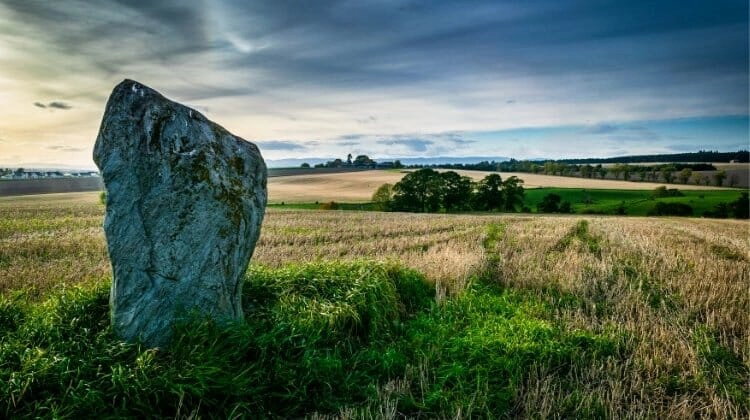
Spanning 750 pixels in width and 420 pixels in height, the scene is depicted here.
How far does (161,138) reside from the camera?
573 centimetres

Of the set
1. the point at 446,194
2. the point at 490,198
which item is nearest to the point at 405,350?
the point at 446,194

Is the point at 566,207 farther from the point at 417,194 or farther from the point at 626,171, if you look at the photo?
the point at 626,171

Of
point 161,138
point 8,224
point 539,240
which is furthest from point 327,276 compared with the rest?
point 8,224

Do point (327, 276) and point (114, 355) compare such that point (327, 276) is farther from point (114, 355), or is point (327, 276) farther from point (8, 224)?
point (8, 224)

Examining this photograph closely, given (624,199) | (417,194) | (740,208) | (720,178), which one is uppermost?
→ (720,178)

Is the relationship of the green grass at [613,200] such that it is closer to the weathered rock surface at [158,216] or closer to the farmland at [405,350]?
the farmland at [405,350]

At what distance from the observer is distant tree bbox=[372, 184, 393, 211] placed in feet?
220

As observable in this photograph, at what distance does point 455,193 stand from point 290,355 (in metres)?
67.2

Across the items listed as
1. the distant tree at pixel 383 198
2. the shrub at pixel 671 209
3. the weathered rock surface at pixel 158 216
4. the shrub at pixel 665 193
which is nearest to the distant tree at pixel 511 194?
the shrub at pixel 671 209

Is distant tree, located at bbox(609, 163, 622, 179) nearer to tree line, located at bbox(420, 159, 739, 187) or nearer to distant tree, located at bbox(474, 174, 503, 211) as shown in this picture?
tree line, located at bbox(420, 159, 739, 187)

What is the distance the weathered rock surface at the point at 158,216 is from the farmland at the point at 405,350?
421 mm

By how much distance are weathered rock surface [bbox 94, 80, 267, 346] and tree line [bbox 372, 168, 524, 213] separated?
A: 60.8 m

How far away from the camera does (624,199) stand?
251 ft

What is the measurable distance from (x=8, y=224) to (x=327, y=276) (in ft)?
76.3
